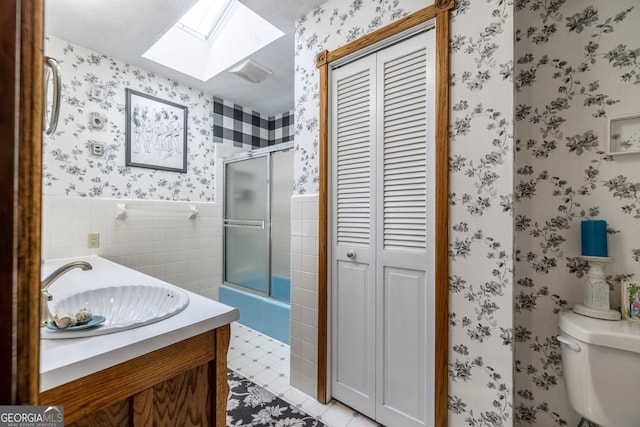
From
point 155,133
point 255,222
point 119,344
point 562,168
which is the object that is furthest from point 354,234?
point 155,133

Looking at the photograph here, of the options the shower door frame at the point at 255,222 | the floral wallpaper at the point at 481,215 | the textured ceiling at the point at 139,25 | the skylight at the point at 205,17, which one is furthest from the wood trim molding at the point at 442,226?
the skylight at the point at 205,17

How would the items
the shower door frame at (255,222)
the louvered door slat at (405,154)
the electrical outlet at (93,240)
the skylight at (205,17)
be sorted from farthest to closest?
the shower door frame at (255,222), the skylight at (205,17), the electrical outlet at (93,240), the louvered door slat at (405,154)

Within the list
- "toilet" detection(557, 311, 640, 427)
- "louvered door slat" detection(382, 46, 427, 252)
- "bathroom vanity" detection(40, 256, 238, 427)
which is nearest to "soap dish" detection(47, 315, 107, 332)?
"bathroom vanity" detection(40, 256, 238, 427)

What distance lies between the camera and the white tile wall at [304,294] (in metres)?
1.58

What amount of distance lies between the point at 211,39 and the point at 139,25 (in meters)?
0.69

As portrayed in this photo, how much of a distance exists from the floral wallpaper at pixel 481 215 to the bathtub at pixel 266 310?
4.57 feet

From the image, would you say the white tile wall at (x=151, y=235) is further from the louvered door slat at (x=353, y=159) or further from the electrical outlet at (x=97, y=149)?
the louvered door slat at (x=353, y=159)

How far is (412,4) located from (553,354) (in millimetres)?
1652

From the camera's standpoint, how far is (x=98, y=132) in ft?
6.60

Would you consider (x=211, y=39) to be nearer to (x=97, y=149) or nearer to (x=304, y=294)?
(x=97, y=149)

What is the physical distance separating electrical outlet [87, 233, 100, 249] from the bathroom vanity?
5.27 ft

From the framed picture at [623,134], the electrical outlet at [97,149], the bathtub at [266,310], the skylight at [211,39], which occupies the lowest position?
the bathtub at [266,310]

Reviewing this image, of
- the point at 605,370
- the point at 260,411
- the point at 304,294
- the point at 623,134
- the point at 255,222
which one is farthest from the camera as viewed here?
the point at 255,222

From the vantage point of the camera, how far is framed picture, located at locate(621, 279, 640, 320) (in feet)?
3.25
